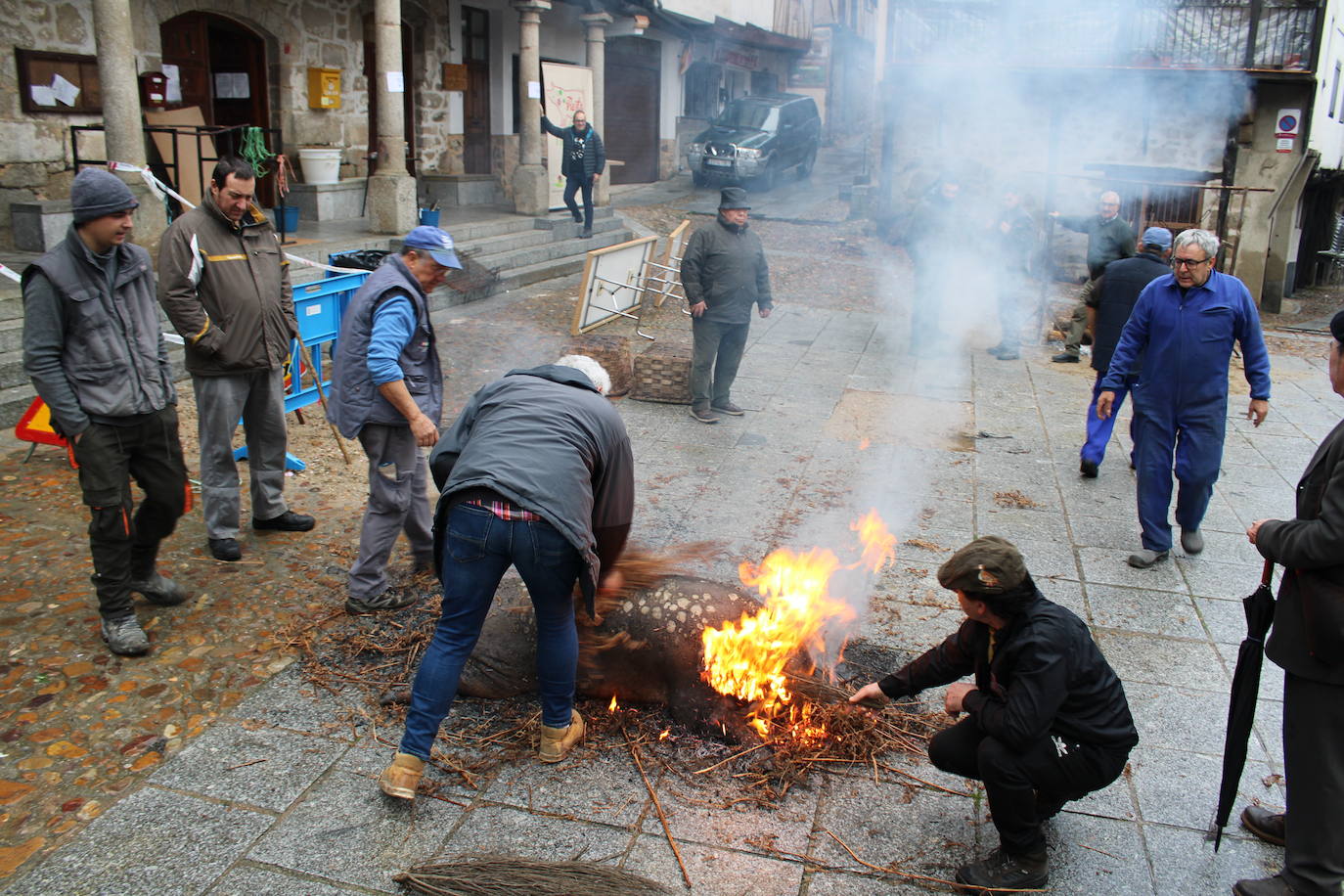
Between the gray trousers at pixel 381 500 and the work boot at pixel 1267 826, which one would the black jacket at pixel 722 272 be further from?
the work boot at pixel 1267 826

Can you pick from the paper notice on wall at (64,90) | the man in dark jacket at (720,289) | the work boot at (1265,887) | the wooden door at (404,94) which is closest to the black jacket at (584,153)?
the wooden door at (404,94)

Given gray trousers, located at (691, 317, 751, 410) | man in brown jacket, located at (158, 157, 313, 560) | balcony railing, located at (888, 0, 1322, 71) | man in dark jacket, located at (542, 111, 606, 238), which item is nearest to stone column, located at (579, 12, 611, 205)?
man in dark jacket, located at (542, 111, 606, 238)

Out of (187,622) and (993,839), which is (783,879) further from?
(187,622)

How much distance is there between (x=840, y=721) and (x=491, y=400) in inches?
69.5

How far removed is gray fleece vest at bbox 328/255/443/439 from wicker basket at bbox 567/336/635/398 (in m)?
3.93

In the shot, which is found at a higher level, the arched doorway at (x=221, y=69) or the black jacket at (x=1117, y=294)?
the arched doorway at (x=221, y=69)

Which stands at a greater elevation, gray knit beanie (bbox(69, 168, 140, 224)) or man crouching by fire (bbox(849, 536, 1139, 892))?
gray knit beanie (bbox(69, 168, 140, 224))

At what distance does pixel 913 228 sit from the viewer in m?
10.7

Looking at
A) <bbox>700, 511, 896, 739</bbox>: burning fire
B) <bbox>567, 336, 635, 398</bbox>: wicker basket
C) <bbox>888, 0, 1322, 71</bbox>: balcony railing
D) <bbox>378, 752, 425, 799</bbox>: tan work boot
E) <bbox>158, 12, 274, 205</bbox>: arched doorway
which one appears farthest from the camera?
<bbox>158, 12, 274, 205</bbox>: arched doorway

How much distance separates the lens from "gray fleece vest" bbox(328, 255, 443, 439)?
4461mm

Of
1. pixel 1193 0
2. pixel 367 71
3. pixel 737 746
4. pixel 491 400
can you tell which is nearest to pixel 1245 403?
pixel 1193 0

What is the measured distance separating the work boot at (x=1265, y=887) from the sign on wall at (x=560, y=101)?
15436mm

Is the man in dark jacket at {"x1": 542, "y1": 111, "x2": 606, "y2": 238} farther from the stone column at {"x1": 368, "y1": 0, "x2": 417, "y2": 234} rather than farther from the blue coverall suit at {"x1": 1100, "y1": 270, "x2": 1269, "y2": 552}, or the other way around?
the blue coverall suit at {"x1": 1100, "y1": 270, "x2": 1269, "y2": 552}

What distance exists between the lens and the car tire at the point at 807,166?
2548 cm
